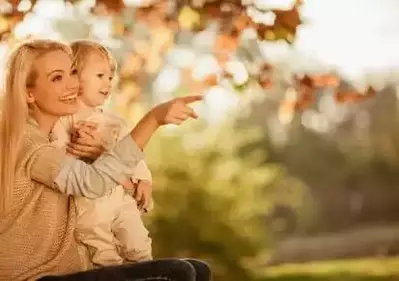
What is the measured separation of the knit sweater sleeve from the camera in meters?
1.55

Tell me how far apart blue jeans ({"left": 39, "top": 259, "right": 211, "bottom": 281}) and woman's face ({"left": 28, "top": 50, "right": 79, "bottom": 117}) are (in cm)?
34

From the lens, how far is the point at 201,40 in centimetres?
208

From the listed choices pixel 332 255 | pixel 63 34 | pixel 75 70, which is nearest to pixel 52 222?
pixel 75 70

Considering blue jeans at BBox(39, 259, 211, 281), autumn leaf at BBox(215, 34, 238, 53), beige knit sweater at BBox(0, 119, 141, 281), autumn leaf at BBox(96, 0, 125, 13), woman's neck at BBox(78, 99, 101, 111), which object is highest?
autumn leaf at BBox(96, 0, 125, 13)

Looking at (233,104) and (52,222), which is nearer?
(52,222)

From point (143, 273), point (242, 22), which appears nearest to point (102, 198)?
point (143, 273)

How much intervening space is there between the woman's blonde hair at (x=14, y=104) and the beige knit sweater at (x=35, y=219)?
16 millimetres

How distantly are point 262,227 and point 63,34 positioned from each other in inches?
27.3

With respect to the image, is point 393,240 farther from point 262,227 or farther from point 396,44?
point 396,44

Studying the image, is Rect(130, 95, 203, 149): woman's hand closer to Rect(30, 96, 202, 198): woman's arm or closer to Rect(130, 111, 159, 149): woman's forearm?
Rect(130, 111, 159, 149): woman's forearm

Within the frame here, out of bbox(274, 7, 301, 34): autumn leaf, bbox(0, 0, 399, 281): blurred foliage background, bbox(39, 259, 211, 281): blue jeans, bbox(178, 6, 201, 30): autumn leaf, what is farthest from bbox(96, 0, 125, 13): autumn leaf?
bbox(39, 259, 211, 281): blue jeans

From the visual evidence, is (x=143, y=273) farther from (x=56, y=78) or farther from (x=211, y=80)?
(x=211, y=80)

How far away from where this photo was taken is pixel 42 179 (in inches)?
61.9

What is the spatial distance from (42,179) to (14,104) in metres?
0.15
